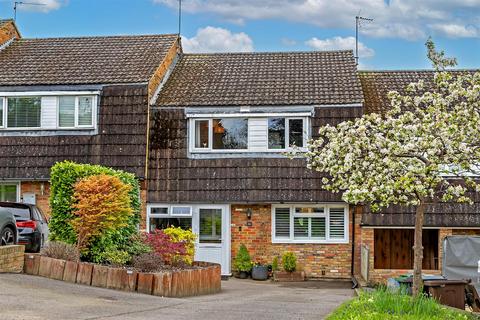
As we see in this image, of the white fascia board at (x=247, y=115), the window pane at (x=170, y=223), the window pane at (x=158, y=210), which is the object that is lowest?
the window pane at (x=170, y=223)

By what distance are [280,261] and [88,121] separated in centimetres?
790

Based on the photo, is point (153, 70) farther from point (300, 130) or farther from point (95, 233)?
point (95, 233)

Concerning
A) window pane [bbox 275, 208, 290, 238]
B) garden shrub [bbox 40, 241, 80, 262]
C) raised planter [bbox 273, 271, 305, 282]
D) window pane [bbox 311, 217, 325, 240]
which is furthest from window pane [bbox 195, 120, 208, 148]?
garden shrub [bbox 40, 241, 80, 262]

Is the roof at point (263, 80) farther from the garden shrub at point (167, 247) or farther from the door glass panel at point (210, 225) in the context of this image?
the garden shrub at point (167, 247)

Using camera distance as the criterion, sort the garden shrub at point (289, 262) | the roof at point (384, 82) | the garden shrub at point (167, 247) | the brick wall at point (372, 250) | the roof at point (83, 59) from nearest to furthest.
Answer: the garden shrub at point (167, 247) < the brick wall at point (372, 250) < the garden shrub at point (289, 262) < the roof at point (83, 59) < the roof at point (384, 82)

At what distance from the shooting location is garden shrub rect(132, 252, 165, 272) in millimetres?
19016

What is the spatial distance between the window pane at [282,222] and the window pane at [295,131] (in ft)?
7.37

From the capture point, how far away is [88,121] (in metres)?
27.0

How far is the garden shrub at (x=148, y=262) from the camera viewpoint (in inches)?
749

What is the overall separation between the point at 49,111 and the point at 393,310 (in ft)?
54.5

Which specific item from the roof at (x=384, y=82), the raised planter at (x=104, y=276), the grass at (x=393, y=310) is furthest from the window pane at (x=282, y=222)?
the grass at (x=393, y=310)

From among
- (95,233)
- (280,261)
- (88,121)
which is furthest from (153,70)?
(95,233)

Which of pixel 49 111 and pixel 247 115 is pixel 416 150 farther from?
pixel 49 111

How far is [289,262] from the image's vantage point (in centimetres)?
2562
